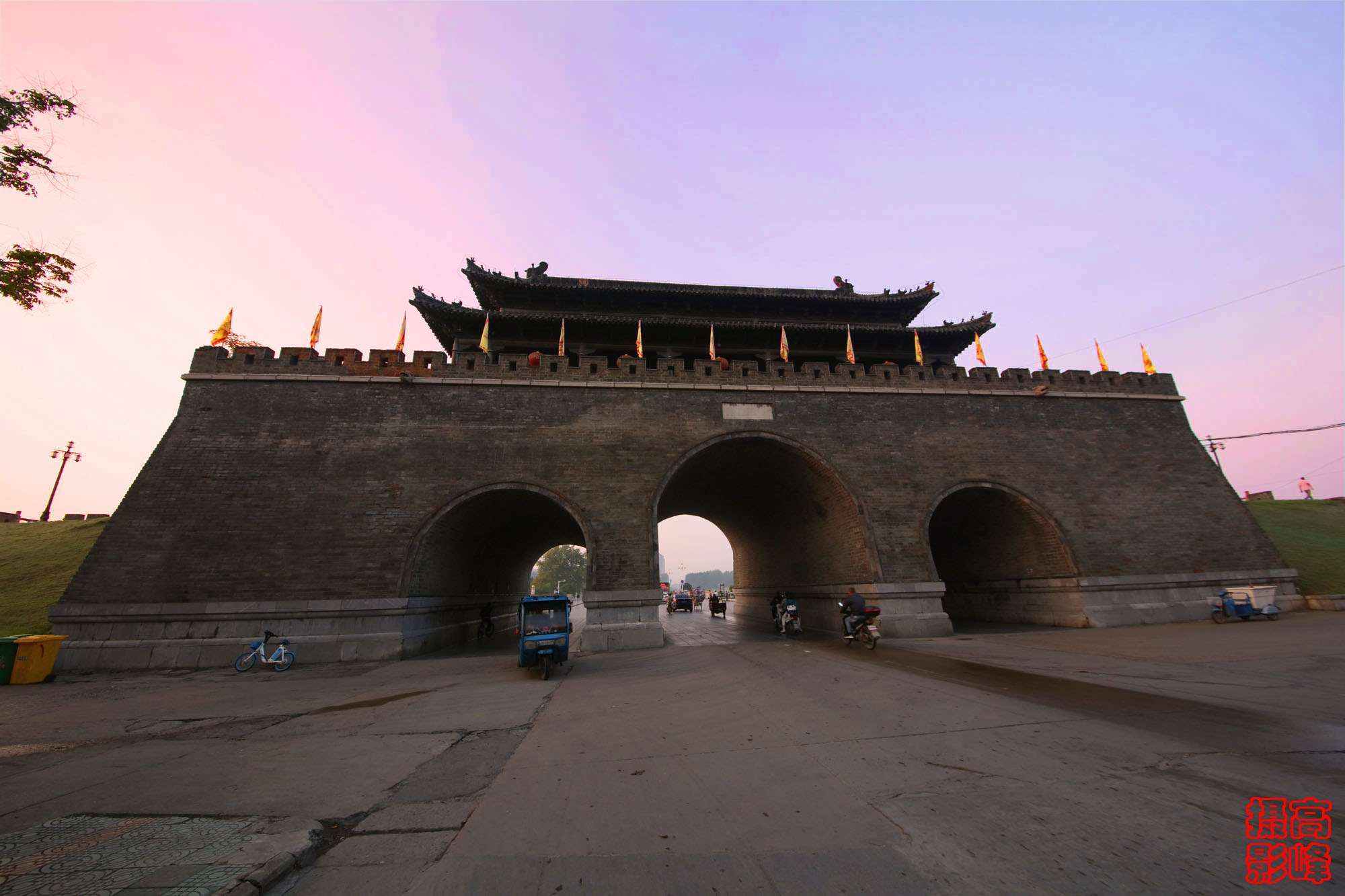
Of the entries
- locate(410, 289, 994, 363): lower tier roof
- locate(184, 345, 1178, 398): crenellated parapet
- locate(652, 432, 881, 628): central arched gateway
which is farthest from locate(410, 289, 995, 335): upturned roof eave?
locate(652, 432, 881, 628): central arched gateway

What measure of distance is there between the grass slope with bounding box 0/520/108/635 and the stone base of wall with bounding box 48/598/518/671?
1.37 metres

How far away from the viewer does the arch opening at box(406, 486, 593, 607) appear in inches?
546

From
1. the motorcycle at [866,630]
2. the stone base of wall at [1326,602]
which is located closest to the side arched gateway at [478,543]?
the motorcycle at [866,630]

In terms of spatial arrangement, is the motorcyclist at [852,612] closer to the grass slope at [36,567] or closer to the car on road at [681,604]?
the grass slope at [36,567]

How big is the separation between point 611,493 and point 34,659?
493 inches

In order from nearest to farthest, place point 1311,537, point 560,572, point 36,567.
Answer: point 36,567 → point 1311,537 → point 560,572

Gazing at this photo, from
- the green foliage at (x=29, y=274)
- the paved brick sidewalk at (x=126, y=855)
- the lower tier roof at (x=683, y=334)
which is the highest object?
the lower tier roof at (x=683, y=334)

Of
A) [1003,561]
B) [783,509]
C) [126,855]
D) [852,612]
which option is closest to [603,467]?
[852,612]

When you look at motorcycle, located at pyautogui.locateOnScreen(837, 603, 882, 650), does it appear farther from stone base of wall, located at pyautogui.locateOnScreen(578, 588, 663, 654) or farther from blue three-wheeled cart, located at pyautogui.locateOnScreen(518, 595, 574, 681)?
blue three-wheeled cart, located at pyautogui.locateOnScreen(518, 595, 574, 681)

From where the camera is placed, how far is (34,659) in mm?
10359

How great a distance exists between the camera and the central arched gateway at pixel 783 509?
1552cm

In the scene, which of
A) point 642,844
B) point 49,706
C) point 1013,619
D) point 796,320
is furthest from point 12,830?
point 796,320

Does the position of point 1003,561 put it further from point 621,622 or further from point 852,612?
point 621,622

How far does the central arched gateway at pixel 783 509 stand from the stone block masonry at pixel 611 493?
125mm
